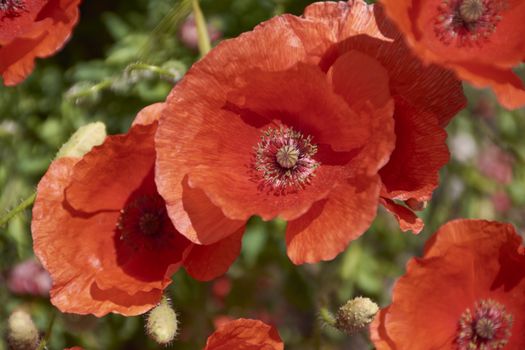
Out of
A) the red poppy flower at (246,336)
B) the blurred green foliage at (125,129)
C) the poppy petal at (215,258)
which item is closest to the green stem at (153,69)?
the blurred green foliage at (125,129)

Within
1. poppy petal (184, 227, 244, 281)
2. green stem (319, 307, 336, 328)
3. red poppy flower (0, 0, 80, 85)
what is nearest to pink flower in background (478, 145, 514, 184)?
green stem (319, 307, 336, 328)

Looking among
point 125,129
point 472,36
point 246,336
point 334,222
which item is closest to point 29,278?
point 125,129

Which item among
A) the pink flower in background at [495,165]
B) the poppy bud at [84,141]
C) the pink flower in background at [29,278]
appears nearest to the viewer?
the poppy bud at [84,141]

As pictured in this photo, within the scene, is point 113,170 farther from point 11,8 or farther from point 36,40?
point 11,8

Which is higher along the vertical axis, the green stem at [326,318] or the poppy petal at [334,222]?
the poppy petal at [334,222]

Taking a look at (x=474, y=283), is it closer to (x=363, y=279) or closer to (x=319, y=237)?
(x=319, y=237)

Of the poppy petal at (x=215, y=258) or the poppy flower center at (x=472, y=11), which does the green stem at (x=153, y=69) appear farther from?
the poppy flower center at (x=472, y=11)

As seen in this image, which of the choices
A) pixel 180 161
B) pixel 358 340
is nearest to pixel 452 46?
pixel 180 161
